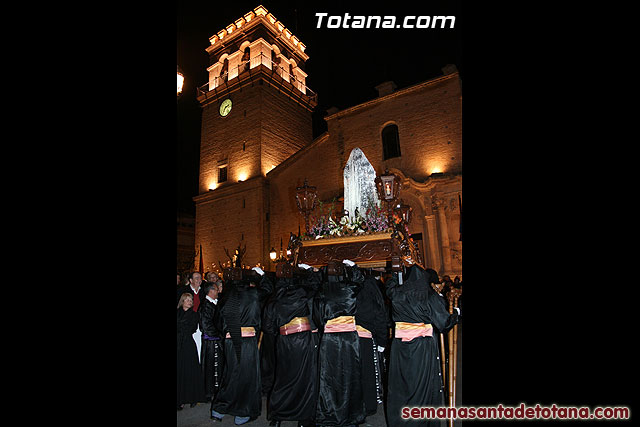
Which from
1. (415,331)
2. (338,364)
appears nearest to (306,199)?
(338,364)

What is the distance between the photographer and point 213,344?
20.5 ft

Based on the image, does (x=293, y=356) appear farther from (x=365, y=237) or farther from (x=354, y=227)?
(x=354, y=227)

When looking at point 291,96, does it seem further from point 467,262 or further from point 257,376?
point 467,262

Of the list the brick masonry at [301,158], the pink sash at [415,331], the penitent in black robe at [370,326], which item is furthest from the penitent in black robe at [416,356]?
the brick masonry at [301,158]

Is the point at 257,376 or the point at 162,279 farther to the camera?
the point at 257,376

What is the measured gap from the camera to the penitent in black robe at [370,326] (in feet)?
17.7

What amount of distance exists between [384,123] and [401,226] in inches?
428

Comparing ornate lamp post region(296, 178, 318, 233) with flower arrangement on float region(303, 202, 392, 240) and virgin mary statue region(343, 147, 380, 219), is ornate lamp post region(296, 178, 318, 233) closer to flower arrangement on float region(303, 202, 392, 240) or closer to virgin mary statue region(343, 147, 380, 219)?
flower arrangement on float region(303, 202, 392, 240)

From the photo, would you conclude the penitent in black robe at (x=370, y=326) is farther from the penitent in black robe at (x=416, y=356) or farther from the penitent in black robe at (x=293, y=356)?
the penitent in black robe at (x=416, y=356)

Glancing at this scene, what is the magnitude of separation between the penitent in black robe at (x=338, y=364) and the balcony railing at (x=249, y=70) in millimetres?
20496

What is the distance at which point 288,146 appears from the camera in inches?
945

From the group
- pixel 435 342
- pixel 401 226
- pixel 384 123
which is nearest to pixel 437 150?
pixel 384 123

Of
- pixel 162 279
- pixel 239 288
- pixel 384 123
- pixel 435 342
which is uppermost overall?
pixel 384 123

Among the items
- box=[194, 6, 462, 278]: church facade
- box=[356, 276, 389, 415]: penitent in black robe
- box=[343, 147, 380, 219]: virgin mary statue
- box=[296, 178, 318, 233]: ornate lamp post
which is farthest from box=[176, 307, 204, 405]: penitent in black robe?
box=[194, 6, 462, 278]: church facade
